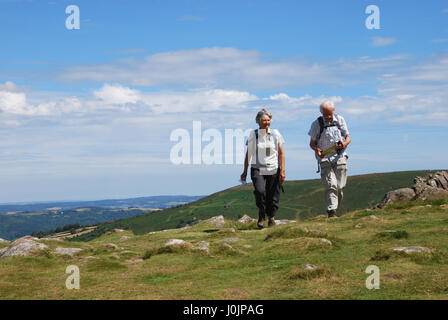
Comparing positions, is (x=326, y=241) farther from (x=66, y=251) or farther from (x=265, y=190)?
(x=66, y=251)

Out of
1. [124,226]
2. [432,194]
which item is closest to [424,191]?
[432,194]

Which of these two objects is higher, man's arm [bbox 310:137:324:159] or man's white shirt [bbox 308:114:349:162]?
man's white shirt [bbox 308:114:349:162]

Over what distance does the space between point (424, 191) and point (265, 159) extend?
16137 millimetres

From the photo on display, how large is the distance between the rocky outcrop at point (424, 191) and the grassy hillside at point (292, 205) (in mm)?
116091

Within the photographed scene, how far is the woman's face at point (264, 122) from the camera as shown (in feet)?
54.5

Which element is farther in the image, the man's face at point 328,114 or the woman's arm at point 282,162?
the woman's arm at point 282,162

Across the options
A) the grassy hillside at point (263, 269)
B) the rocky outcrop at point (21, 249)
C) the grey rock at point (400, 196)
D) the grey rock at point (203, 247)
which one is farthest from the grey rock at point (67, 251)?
the grey rock at point (400, 196)

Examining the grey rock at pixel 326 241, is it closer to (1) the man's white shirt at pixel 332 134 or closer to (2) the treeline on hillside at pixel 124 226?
(1) the man's white shirt at pixel 332 134

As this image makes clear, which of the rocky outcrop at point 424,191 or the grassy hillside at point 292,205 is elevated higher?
the rocky outcrop at point 424,191

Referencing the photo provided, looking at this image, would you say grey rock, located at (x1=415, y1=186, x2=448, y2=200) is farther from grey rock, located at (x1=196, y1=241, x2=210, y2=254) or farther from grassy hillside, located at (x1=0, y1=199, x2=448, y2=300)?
grey rock, located at (x1=196, y1=241, x2=210, y2=254)

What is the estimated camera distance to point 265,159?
1703 cm

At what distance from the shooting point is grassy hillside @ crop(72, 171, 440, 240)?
158 metres

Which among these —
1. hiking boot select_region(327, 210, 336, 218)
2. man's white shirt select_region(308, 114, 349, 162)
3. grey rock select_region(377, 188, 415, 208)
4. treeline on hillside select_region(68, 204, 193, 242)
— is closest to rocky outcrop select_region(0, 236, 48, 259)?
man's white shirt select_region(308, 114, 349, 162)
